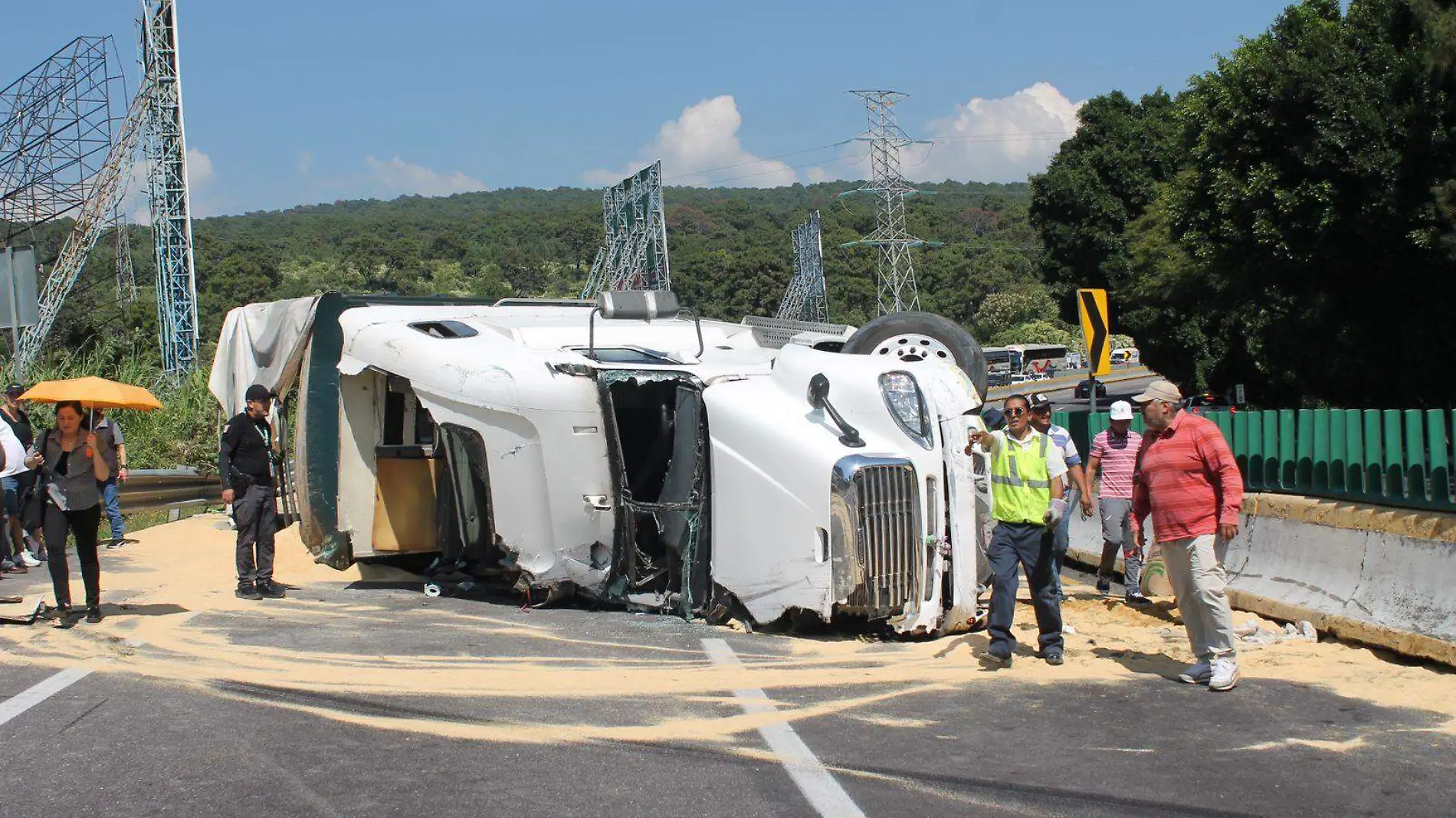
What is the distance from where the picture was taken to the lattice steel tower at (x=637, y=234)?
4400 cm

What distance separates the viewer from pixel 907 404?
8359 millimetres

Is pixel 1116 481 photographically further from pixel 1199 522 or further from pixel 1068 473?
pixel 1199 522

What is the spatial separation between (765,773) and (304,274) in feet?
266

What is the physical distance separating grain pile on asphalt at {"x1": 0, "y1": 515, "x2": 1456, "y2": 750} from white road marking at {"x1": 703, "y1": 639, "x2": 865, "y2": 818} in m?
0.10

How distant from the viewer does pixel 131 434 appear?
20750 mm

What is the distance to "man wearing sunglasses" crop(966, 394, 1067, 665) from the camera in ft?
25.3

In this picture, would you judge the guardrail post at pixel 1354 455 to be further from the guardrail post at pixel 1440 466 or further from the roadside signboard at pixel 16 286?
the roadside signboard at pixel 16 286

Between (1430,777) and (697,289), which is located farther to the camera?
(697,289)

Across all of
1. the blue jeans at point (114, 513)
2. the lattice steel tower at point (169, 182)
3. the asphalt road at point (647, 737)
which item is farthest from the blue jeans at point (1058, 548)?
the lattice steel tower at point (169, 182)

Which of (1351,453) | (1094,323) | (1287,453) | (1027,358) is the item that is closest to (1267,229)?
(1094,323)

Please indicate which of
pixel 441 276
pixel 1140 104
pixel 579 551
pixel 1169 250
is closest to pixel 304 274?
pixel 441 276

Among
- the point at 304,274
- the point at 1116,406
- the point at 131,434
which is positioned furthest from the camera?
the point at 304,274

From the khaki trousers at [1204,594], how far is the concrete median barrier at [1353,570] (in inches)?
46.2

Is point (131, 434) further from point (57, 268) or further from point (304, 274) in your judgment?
point (304, 274)
